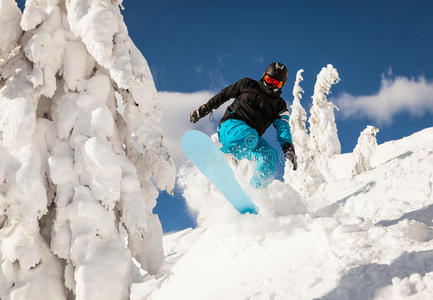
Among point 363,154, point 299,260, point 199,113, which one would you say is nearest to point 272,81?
point 199,113

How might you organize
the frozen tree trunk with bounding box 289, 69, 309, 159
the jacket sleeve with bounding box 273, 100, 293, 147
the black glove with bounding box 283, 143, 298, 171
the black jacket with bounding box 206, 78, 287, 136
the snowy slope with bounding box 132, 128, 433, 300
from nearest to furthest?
the snowy slope with bounding box 132, 128, 433, 300
the black glove with bounding box 283, 143, 298, 171
the jacket sleeve with bounding box 273, 100, 293, 147
the black jacket with bounding box 206, 78, 287, 136
the frozen tree trunk with bounding box 289, 69, 309, 159

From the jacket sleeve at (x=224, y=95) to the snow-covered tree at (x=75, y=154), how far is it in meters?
1.32

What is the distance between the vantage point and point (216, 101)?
6508mm

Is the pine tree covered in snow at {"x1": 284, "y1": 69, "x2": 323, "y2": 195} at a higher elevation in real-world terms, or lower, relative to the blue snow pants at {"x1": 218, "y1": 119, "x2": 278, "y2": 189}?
higher

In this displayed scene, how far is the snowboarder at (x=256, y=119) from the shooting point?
598cm

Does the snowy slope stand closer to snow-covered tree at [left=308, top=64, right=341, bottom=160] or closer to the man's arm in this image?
the man's arm

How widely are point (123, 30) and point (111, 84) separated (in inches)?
32.6

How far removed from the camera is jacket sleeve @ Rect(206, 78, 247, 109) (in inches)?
255

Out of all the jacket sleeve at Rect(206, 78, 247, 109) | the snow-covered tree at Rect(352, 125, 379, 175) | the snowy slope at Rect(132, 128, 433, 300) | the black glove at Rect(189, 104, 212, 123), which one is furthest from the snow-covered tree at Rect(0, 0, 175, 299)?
the snow-covered tree at Rect(352, 125, 379, 175)

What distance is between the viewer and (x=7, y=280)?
183 inches

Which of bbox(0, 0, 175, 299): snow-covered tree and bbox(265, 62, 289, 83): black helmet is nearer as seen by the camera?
bbox(0, 0, 175, 299): snow-covered tree

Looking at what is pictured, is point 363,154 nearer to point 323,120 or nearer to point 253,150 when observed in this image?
point 323,120

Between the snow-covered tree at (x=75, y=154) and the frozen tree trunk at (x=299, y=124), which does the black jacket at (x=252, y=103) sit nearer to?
the snow-covered tree at (x=75, y=154)

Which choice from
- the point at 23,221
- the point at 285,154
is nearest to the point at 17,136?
the point at 23,221
